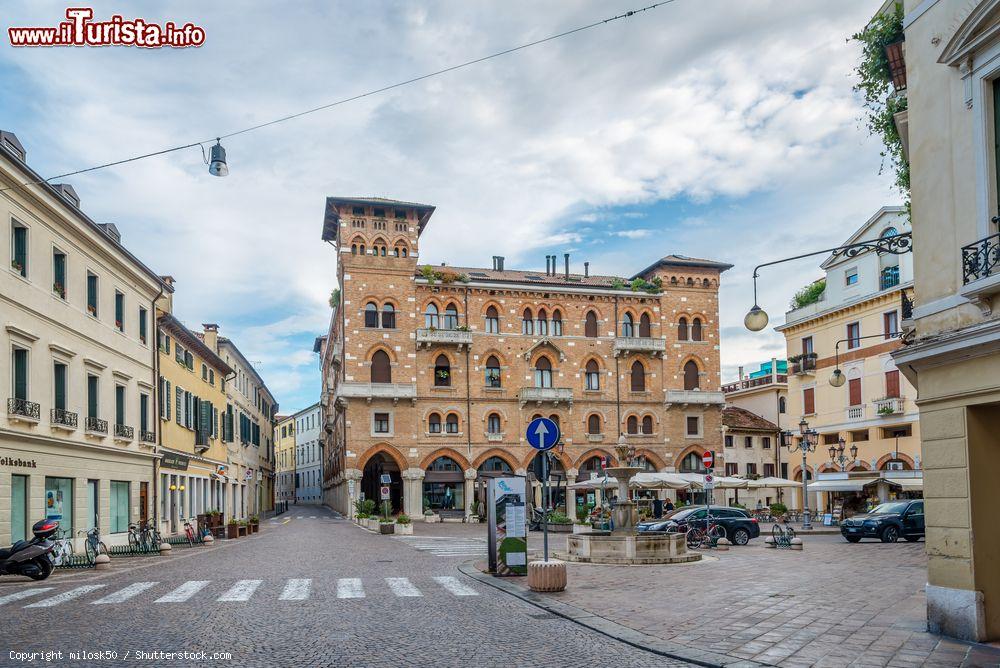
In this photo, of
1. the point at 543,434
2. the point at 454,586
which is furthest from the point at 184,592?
the point at 543,434

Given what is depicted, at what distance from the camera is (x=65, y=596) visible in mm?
13961

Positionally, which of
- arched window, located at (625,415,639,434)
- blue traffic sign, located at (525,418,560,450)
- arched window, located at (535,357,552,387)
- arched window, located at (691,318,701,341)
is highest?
arched window, located at (691,318,701,341)

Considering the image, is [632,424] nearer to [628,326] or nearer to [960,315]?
[628,326]

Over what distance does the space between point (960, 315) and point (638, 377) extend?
4863 cm

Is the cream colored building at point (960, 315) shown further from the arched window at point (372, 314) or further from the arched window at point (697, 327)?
the arched window at point (697, 327)

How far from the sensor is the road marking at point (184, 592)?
13219 mm

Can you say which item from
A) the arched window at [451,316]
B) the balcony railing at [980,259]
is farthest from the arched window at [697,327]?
the balcony railing at [980,259]

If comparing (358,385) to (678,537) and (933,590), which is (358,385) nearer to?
(678,537)

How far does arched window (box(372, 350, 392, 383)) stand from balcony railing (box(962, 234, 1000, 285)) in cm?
4465

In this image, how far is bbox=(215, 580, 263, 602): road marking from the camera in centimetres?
1339

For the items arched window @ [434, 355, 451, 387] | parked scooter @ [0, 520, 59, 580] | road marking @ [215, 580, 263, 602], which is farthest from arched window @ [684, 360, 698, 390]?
parked scooter @ [0, 520, 59, 580]

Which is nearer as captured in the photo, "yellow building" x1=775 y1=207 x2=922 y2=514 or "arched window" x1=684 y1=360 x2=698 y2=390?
"yellow building" x1=775 y1=207 x2=922 y2=514

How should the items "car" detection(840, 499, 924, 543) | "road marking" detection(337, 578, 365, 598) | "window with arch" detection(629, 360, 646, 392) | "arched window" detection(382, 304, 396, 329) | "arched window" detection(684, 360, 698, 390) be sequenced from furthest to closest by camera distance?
"arched window" detection(684, 360, 698, 390)
"window with arch" detection(629, 360, 646, 392)
"arched window" detection(382, 304, 396, 329)
"car" detection(840, 499, 924, 543)
"road marking" detection(337, 578, 365, 598)

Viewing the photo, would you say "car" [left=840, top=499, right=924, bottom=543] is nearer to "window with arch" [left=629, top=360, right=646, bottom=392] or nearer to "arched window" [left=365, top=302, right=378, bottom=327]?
"window with arch" [left=629, top=360, right=646, bottom=392]
